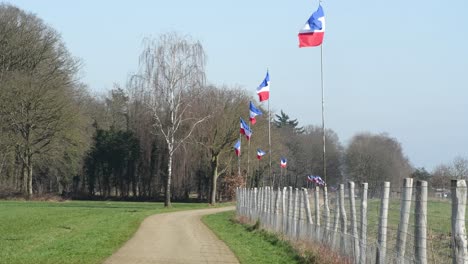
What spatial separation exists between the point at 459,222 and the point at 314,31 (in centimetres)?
1753

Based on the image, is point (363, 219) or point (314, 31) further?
point (314, 31)

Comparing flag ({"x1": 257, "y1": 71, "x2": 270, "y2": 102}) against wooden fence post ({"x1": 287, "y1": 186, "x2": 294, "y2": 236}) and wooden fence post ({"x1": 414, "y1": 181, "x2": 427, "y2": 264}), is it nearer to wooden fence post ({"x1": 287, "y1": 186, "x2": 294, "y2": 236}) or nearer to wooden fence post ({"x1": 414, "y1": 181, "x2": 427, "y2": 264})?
wooden fence post ({"x1": 287, "y1": 186, "x2": 294, "y2": 236})

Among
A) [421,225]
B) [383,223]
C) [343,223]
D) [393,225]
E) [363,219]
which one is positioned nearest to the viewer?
[421,225]

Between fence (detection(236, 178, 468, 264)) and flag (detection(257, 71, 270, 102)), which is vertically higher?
flag (detection(257, 71, 270, 102))

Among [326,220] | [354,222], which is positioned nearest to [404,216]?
[354,222]

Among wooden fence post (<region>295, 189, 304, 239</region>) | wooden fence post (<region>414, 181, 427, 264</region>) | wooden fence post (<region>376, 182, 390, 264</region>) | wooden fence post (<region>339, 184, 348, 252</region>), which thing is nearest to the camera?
wooden fence post (<region>414, 181, 427, 264</region>)

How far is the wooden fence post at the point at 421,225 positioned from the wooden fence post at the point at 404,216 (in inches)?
21.2

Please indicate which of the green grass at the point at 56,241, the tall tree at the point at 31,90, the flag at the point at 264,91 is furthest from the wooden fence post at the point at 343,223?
the tall tree at the point at 31,90

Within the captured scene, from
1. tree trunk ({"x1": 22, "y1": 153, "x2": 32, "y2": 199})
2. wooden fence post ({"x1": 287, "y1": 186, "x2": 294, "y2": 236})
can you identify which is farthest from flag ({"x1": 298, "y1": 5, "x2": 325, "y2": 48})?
tree trunk ({"x1": 22, "y1": 153, "x2": 32, "y2": 199})

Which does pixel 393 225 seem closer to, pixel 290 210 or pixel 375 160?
pixel 290 210

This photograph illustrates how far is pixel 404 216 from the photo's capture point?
10719mm

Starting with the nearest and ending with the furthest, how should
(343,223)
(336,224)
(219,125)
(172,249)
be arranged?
(343,223)
(336,224)
(172,249)
(219,125)

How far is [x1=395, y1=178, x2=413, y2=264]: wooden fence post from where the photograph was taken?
10.6 m

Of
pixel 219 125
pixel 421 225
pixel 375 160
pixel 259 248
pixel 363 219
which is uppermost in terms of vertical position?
pixel 219 125
